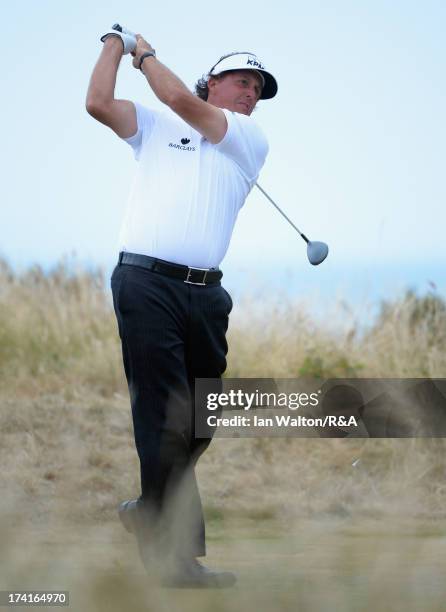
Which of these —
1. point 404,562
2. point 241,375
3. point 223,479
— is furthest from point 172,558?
point 241,375

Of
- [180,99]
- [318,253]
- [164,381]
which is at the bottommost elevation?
[164,381]

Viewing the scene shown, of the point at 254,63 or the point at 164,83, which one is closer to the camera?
the point at 164,83

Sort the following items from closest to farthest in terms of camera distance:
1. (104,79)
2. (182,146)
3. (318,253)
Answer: (104,79) < (182,146) < (318,253)

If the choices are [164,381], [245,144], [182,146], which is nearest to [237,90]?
[245,144]

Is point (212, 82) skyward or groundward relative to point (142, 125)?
skyward

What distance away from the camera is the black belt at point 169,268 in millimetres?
4629

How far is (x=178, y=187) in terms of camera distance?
467 centimetres

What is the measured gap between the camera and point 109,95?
4664 mm

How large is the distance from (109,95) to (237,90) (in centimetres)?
71

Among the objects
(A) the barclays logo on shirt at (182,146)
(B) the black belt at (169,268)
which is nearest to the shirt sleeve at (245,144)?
(A) the barclays logo on shirt at (182,146)

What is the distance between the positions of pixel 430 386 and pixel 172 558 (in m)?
3.62

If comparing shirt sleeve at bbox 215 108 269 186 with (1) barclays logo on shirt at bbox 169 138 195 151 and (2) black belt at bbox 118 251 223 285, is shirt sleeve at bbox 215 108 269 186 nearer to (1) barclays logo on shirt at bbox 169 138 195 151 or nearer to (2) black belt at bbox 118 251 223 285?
(1) barclays logo on shirt at bbox 169 138 195 151

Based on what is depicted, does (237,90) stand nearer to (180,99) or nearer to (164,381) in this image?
(180,99)

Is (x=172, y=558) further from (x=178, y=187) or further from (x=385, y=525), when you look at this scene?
(x=385, y=525)
